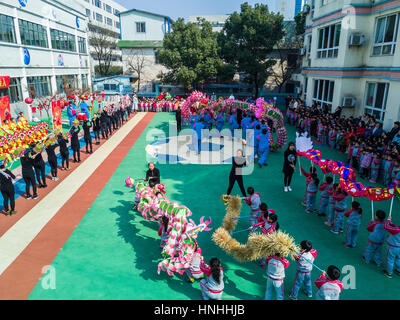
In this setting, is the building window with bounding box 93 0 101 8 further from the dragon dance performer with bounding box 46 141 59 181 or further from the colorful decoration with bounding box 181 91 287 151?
the dragon dance performer with bounding box 46 141 59 181

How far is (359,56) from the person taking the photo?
17094 millimetres

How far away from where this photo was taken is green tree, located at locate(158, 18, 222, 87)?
28484mm

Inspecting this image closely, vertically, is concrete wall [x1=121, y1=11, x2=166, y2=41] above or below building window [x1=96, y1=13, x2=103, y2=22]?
below

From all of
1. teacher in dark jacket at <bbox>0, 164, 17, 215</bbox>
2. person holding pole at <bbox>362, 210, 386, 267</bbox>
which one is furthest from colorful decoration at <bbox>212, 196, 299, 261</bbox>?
teacher in dark jacket at <bbox>0, 164, 17, 215</bbox>

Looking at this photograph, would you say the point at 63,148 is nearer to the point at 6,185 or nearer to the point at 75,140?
the point at 75,140

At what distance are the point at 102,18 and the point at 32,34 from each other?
38.3 meters

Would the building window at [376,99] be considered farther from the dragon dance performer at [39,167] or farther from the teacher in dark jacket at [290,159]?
the dragon dance performer at [39,167]

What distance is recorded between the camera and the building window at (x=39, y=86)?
22883 millimetres

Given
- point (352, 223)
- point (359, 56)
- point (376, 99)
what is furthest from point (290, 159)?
point (359, 56)

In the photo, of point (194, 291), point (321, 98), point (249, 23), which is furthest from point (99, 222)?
point (249, 23)

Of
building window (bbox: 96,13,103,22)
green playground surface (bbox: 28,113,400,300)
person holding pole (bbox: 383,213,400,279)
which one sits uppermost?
building window (bbox: 96,13,103,22)

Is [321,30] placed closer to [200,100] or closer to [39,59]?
[200,100]

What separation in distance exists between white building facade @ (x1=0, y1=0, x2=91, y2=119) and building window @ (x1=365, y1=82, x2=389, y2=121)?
2140cm

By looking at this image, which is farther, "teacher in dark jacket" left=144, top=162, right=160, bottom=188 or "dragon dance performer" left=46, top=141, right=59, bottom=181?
"dragon dance performer" left=46, top=141, right=59, bottom=181
